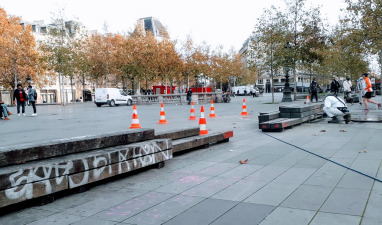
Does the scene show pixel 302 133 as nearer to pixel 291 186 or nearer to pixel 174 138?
pixel 174 138

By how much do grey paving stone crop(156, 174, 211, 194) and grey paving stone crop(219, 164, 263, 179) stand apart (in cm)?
36

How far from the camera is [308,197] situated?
3842 mm

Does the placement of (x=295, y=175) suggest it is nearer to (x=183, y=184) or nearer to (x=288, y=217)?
(x=183, y=184)

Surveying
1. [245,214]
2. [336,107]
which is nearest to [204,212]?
[245,214]

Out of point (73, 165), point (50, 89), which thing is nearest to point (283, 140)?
point (73, 165)

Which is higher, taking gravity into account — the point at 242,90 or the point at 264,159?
the point at 242,90

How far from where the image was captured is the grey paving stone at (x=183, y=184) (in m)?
4.32

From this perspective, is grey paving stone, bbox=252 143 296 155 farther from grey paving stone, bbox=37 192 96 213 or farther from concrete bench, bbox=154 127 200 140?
grey paving stone, bbox=37 192 96 213

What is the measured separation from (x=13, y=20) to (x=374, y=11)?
47129mm

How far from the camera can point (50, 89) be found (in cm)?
7050

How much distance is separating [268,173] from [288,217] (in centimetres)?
181

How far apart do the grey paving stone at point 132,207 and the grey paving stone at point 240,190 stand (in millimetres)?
647

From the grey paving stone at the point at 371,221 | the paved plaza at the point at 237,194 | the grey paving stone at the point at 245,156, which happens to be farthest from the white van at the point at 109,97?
the grey paving stone at the point at 371,221

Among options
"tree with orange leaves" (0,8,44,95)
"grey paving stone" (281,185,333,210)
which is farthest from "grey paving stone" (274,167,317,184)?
"tree with orange leaves" (0,8,44,95)
